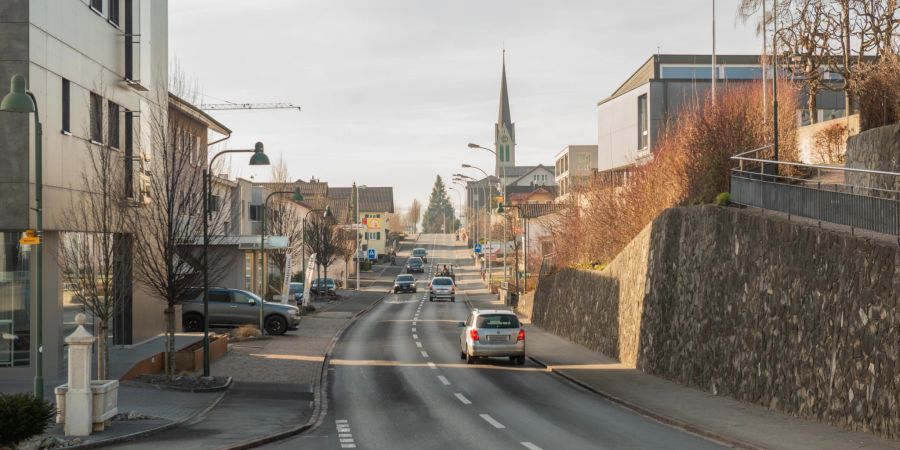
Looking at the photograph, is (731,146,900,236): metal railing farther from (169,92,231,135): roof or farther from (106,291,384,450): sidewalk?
(169,92,231,135): roof

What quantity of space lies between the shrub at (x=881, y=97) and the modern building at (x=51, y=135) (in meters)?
21.1

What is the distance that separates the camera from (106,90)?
87.1 ft

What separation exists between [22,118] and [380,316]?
33220 millimetres

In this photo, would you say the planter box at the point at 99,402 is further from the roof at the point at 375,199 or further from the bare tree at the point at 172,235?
the roof at the point at 375,199

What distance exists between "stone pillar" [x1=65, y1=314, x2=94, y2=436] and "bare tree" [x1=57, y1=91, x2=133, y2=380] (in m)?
3.78

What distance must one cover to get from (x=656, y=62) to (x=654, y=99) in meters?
7.73

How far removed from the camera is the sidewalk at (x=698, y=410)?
14.7 meters

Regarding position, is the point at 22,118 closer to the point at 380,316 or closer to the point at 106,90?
the point at 106,90

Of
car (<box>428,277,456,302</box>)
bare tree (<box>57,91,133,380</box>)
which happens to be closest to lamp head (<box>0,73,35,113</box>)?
bare tree (<box>57,91,133,380</box>)

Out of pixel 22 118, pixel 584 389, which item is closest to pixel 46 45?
pixel 22 118

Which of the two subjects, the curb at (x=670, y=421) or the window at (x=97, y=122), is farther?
the window at (x=97, y=122)

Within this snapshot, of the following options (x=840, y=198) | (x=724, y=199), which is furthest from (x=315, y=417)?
(x=724, y=199)

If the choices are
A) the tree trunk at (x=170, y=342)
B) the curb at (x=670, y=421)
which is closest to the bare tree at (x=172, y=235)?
the tree trunk at (x=170, y=342)

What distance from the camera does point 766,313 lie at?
19.0 meters
